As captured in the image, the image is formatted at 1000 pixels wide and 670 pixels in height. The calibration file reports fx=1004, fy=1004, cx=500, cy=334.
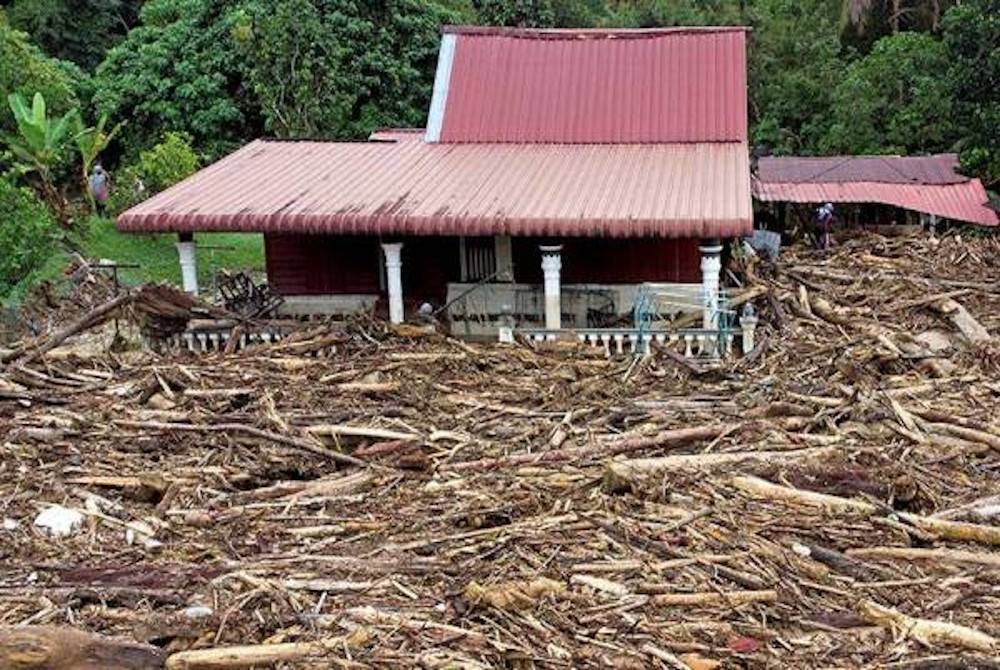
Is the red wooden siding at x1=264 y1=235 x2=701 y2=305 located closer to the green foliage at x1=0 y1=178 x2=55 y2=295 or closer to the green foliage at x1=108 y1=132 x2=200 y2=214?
the green foliage at x1=0 y1=178 x2=55 y2=295

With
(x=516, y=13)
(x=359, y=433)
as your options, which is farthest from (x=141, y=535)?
(x=516, y=13)

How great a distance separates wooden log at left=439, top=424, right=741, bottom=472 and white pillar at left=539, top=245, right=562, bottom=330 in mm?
4510

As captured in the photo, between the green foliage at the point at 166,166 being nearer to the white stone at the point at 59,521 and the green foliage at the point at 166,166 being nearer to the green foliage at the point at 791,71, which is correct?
the white stone at the point at 59,521

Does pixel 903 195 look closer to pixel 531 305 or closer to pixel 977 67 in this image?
pixel 977 67

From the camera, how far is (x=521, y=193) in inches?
551

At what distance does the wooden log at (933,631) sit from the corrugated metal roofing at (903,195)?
712 inches

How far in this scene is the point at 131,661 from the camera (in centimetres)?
548

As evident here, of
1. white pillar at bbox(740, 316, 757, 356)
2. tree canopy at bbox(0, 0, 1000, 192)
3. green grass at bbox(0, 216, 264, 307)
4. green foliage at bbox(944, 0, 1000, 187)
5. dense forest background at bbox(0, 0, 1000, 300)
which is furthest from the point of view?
tree canopy at bbox(0, 0, 1000, 192)

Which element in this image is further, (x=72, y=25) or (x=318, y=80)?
(x=72, y=25)

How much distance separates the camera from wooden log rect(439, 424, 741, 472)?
27.6 feet

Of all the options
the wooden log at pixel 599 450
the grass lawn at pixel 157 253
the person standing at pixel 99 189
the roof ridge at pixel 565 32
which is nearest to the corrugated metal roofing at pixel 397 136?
the roof ridge at pixel 565 32

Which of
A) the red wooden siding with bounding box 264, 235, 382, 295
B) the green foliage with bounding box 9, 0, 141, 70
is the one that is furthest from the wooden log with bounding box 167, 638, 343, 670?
the green foliage with bounding box 9, 0, 141, 70

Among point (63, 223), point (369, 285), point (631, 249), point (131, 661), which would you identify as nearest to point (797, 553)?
point (131, 661)

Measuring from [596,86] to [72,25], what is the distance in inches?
902
